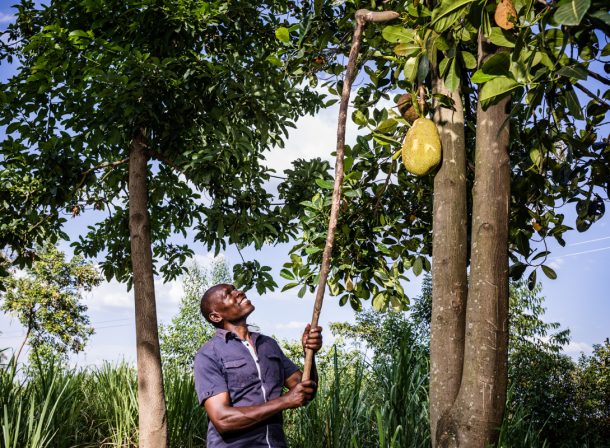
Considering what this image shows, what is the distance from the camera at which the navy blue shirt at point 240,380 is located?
277 centimetres

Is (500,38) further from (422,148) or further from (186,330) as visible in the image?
(186,330)

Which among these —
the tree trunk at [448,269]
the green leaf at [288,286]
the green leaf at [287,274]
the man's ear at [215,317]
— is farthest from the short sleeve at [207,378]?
the green leaf at [287,274]

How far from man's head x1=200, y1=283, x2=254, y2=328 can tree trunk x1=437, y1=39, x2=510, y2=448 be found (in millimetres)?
1106

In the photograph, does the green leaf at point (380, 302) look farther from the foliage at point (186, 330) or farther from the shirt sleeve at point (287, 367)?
the foliage at point (186, 330)

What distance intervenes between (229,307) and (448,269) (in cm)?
111

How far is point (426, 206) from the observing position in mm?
4727

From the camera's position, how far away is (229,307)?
3113mm

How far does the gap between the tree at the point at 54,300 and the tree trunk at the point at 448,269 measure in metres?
20.3

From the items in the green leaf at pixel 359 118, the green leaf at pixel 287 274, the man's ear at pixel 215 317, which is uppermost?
the green leaf at pixel 359 118

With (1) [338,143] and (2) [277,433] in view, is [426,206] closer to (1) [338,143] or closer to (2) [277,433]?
(2) [277,433]

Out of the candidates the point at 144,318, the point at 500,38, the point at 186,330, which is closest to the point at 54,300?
the point at 186,330

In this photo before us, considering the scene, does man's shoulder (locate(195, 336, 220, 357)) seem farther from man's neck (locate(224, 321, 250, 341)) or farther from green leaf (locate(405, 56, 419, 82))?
green leaf (locate(405, 56, 419, 82))

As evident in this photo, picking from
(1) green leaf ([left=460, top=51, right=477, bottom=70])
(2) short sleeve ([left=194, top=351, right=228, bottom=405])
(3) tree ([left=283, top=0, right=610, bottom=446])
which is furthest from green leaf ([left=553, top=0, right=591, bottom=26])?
(2) short sleeve ([left=194, top=351, right=228, bottom=405])

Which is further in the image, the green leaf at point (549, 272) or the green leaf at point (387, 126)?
the green leaf at point (549, 272)
